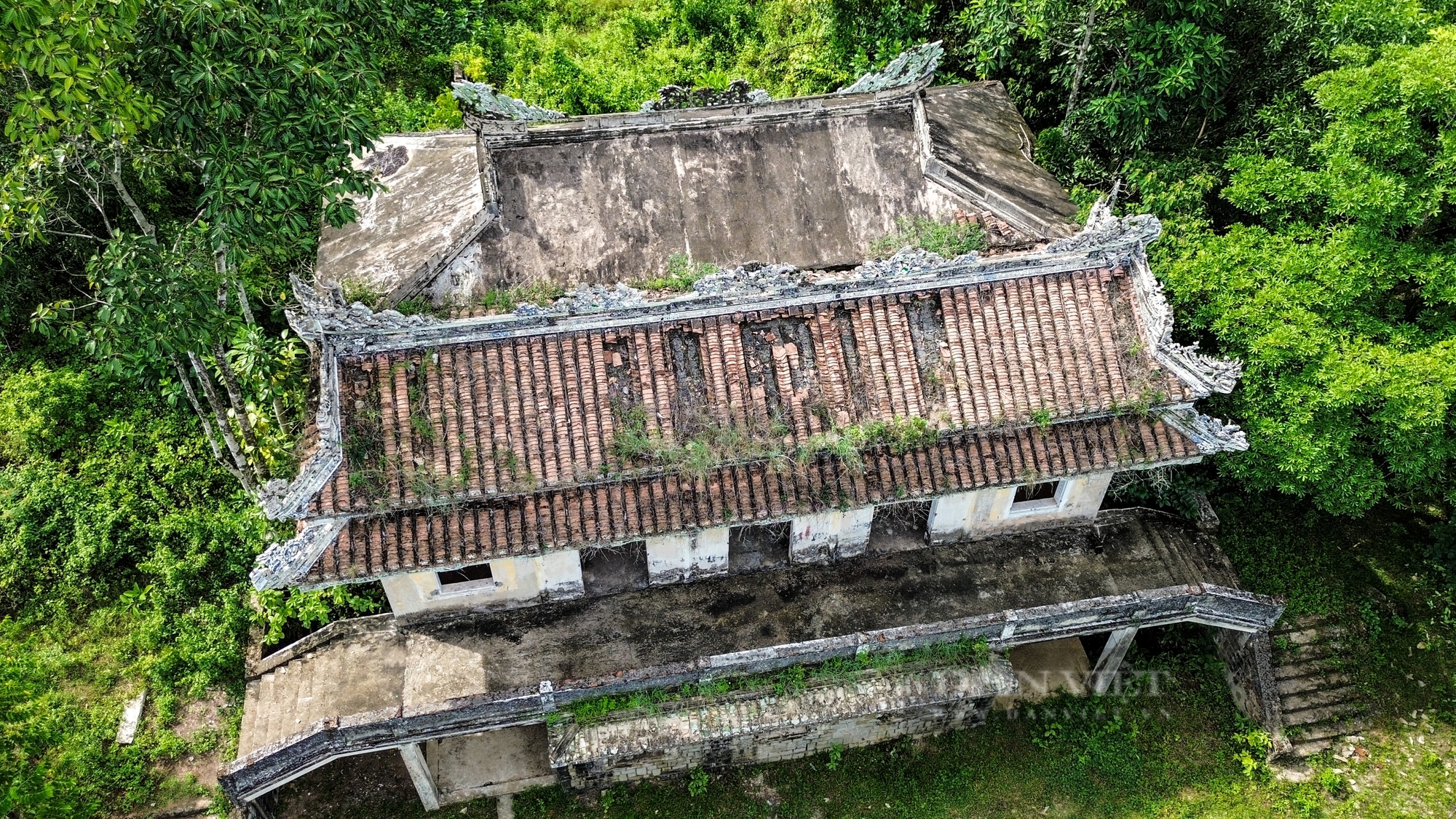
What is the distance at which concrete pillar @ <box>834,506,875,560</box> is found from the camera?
21031 millimetres

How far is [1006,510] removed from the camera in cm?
2202

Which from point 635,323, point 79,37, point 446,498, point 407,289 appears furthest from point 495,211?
point 79,37

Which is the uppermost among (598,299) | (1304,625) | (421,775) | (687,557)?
(598,299)

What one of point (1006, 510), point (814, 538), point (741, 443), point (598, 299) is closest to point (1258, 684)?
point (1006, 510)

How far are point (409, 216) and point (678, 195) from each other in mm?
6185

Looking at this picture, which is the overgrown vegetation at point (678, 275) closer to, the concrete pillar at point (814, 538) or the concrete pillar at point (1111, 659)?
the concrete pillar at point (814, 538)

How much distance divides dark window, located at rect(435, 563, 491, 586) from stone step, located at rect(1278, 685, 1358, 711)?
1903 cm

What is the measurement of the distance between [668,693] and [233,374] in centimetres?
1377

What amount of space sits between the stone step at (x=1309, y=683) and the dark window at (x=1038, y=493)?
7.99m

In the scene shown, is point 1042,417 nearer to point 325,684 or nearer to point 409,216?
point 409,216

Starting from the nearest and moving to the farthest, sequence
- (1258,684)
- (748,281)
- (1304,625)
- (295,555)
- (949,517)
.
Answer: (295,555) < (748,281) < (949,517) < (1258,684) < (1304,625)

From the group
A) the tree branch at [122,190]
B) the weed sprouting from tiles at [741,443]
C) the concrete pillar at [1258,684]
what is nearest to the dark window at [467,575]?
the weed sprouting from tiles at [741,443]

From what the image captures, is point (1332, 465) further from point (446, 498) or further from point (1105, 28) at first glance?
point (446, 498)

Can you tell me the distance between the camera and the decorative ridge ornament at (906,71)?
2227 cm
